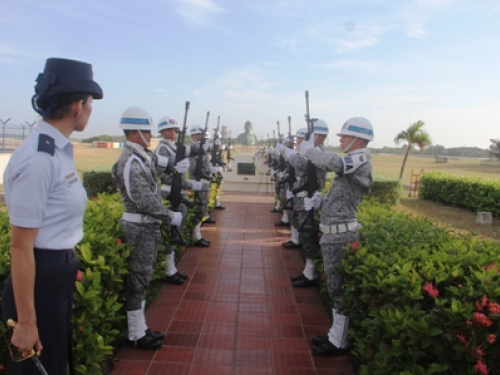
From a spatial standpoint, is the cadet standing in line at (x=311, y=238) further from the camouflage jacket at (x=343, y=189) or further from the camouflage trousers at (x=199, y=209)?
the camouflage trousers at (x=199, y=209)

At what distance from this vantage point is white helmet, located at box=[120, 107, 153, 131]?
3607 millimetres

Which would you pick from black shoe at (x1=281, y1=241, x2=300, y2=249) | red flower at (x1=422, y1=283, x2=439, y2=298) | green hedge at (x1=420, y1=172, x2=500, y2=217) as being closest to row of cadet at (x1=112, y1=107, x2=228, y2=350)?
red flower at (x1=422, y1=283, x2=439, y2=298)

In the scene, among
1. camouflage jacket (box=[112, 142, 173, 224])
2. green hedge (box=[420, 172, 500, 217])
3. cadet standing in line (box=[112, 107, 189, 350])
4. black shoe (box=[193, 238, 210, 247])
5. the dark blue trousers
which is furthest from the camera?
green hedge (box=[420, 172, 500, 217])

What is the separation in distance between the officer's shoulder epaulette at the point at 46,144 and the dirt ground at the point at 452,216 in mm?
8013

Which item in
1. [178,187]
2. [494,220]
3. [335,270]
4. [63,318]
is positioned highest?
[178,187]

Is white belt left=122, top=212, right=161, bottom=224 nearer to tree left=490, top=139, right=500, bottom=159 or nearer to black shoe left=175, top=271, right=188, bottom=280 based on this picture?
black shoe left=175, top=271, right=188, bottom=280

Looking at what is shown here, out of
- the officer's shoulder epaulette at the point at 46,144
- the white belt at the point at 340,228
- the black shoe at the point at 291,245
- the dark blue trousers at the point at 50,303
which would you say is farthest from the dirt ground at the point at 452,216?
the officer's shoulder epaulette at the point at 46,144

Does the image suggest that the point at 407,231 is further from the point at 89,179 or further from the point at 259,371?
the point at 89,179

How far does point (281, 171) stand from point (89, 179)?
4.34m

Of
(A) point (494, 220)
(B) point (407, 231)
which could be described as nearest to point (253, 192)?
(A) point (494, 220)

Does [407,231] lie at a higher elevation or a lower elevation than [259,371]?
higher

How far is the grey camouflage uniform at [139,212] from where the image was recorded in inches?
136

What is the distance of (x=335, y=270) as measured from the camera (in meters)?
3.64

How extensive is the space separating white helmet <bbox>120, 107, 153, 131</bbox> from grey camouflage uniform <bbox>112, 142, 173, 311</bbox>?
0.16 m
